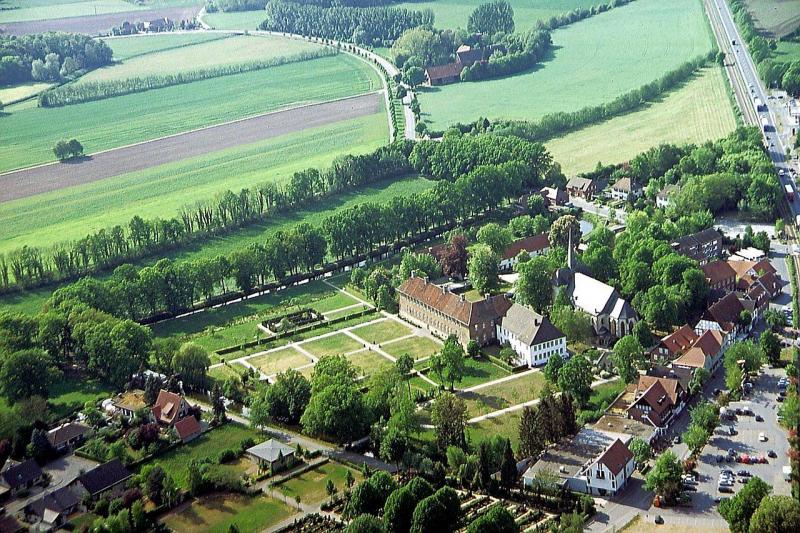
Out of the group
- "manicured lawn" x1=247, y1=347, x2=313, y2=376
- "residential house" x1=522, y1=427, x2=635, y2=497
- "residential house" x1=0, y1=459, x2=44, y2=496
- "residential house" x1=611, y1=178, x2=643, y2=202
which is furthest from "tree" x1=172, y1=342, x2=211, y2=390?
"residential house" x1=611, y1=178, x2=643, y2=202

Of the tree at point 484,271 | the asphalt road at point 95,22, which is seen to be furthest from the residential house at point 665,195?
the asphalt road at point 95,22

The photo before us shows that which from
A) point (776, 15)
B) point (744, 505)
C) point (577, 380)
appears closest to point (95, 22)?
point (776, 15)

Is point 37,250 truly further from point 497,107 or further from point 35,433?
point 497,107

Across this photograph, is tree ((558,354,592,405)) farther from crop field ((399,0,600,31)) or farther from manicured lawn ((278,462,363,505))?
crop field ((399,0,600,31))

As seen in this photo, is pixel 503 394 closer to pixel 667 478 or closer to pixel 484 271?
pixel 667 478

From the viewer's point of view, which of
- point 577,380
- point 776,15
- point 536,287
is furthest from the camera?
point 776,15
